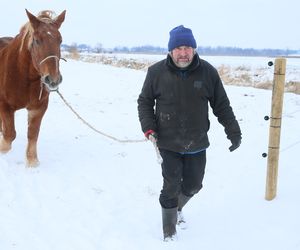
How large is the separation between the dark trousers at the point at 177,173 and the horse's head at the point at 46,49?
70.4 inches

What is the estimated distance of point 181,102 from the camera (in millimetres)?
3279

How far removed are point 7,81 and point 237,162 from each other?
3.29 metres

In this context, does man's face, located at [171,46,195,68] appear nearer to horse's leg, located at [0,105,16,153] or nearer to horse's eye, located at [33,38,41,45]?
horse's eye, located at [33,38,41,45]

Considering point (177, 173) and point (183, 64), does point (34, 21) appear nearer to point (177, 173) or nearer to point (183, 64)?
point (183, 64)

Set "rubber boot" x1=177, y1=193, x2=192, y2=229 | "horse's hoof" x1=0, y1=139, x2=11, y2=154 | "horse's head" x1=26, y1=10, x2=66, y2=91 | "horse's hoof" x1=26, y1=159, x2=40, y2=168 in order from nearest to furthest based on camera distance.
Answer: "rubber boot" x1=177, y1=193, x2=192, y2=229 → "horse's head" x1=26, y1=10, x2=66, y2=91 → "horse's hoof" x1=26, y1=159, x2=40, y2=168 → "horse's hoof" x1=0, y1=139, x2=11, y2=154

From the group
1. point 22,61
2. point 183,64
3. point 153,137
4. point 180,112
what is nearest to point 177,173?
point 153,137

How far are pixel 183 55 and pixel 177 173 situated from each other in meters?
0.96

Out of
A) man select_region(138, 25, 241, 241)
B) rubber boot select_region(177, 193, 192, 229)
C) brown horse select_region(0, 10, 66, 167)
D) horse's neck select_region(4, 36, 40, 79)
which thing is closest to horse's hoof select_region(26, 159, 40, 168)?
brown horse select_region(0, 10, 66, 167)

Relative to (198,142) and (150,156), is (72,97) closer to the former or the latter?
(150,156)

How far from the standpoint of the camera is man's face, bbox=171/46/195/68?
3207 millimetres

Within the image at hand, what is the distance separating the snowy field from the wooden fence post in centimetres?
18

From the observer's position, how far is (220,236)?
364cm

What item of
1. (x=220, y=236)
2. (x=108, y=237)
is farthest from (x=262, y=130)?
(x=108, y=237)

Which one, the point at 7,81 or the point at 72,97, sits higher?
the point at 7,81
